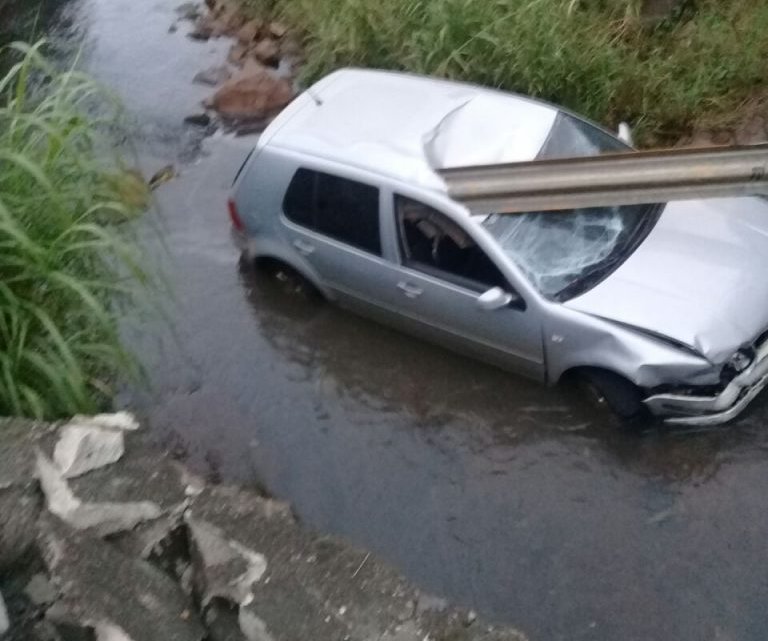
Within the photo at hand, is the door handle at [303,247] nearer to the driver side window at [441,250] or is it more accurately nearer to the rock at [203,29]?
the driver side window at [441,250]

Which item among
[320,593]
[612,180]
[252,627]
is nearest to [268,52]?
[612,180]

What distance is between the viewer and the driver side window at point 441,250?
568 cm

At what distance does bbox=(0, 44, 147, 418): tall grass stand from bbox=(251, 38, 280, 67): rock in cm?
621

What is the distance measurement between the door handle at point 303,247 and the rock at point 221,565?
9.73ft

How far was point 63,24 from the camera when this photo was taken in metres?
13.4

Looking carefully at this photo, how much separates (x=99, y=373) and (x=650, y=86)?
5355mm

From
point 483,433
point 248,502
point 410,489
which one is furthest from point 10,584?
point 483,433

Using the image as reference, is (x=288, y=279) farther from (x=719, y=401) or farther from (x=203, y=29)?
(x=203, y=29)

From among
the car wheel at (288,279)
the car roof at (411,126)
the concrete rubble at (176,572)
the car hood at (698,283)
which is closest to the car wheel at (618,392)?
the car hood at (698,283)

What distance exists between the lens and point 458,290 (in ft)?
19.1

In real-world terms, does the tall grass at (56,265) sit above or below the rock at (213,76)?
above

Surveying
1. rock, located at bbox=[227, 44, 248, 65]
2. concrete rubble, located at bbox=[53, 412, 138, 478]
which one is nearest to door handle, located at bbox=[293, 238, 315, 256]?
concrete rubble, located at bbox=[53, 412, 138, 478]

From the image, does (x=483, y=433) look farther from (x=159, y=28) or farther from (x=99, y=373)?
(x=159, y=28)

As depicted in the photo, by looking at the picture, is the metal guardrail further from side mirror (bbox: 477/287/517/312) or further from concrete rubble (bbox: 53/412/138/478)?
concrete rubble (bbox: 53/412/138/478)
